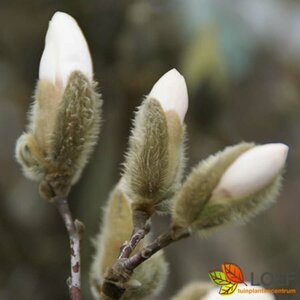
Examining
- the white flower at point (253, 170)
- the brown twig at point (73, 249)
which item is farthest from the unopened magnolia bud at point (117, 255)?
the white flower at point (253, 170)

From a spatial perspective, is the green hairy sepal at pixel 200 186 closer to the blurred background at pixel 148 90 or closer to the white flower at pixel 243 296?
the white flower at pixel 243 296

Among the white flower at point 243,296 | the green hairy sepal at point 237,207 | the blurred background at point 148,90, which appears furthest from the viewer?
the blurred background at point 148,90

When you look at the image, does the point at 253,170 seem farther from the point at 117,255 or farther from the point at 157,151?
the point at 117,255

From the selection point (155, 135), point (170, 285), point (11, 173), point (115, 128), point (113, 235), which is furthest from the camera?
point (11, 173)

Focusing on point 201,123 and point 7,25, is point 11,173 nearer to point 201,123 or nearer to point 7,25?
point 7,25

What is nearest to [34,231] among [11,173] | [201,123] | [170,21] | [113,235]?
[11,173]

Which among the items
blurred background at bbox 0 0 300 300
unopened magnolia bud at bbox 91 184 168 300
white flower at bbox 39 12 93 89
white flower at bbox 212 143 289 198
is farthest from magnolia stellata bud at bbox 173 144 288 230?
blurred background at bbox 0 0 300 300
